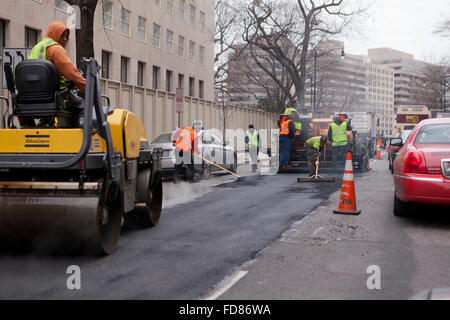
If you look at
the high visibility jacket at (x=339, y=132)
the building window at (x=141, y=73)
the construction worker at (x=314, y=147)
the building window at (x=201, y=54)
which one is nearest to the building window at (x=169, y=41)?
the building window at (x=141, y=73)

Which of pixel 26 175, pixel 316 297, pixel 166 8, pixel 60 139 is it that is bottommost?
pixel 316 297

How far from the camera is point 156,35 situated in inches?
1398

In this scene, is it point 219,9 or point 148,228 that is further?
point 219,9

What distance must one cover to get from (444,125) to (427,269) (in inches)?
151

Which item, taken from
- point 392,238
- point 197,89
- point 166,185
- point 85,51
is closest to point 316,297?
point 392,238

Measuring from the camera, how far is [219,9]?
47.0 meters

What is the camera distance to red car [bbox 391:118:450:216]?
7.56 m

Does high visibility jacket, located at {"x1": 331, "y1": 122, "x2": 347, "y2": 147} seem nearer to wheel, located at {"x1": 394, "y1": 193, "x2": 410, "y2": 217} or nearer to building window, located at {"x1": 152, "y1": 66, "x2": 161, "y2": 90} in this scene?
wheel, located at {"x1": 394, "y1": 193, "x2": 410, "y2": 217}

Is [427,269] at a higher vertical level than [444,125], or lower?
lower

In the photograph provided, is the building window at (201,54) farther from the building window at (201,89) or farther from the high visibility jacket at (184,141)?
the high visibility jacket at (184,141)

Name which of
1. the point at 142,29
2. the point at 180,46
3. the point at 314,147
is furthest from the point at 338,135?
the point at 180,46

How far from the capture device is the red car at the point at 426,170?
756 centimetres

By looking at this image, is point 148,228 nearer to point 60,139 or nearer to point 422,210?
point 60,139

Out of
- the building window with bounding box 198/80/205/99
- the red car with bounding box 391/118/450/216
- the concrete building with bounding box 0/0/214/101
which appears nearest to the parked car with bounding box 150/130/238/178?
the concrete building with bounding box 0/0/214/101
